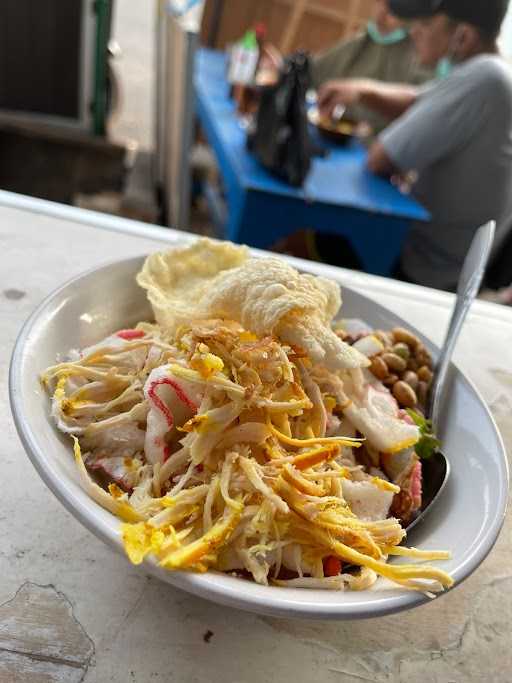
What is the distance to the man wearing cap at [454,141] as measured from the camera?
1660 millimetres

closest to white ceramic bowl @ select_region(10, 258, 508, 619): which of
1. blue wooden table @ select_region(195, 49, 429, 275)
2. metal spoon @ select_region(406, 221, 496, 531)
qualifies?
metal spoon @ select_region(406, 221, 496, 531)

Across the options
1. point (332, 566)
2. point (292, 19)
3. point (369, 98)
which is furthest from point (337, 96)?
point (292, 19)

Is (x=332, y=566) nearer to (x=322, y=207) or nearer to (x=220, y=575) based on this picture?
(x=220, y=575)

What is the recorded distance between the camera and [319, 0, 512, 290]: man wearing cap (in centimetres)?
166

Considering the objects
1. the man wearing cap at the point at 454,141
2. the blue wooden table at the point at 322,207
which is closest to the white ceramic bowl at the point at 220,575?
the blue wooden table at the point at 322,207

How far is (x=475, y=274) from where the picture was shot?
68 cm

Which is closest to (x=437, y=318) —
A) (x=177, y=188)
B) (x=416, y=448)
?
(x=416, y=448)

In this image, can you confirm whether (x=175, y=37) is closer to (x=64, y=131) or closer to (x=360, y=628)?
(x=64, y=131)

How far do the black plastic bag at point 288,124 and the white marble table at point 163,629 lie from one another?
120 cm

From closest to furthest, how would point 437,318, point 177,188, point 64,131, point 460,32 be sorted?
1. point 437,318
2. point 460,32
3. point 177,188
4. point 64,131

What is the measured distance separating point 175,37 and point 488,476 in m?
1.85

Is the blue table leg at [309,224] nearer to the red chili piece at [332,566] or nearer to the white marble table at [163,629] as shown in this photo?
the white marble table at [163,629]

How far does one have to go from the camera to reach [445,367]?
64 cm

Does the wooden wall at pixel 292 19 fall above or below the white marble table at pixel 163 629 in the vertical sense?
above
